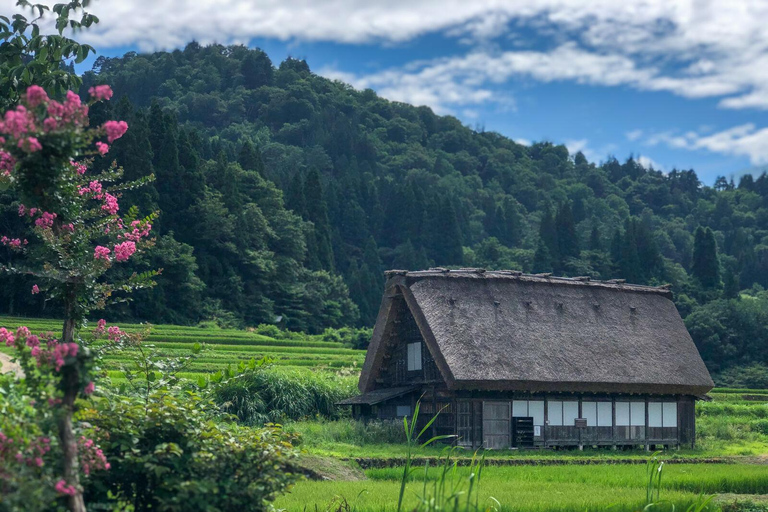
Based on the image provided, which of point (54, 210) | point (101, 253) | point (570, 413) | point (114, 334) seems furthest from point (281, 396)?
point (54, 210)

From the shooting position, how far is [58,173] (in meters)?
7.36

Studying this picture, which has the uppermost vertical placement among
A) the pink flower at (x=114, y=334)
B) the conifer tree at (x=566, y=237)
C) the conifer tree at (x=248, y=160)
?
the conifer tree at (x=248, y=160)

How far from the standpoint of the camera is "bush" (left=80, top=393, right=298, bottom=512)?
25.5 feet

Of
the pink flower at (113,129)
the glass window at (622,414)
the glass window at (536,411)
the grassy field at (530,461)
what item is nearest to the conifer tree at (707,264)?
the grassy field at (530,461)

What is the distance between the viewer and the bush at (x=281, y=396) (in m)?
26.7

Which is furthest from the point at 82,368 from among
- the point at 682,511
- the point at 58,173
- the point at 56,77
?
the point at 682,511

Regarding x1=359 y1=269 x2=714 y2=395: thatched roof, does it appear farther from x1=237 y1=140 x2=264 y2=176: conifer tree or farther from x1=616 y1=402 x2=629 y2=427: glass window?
x1=237 y1=140 x2=264 y2=176: conifer tree

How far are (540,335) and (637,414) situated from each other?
14.1 feet

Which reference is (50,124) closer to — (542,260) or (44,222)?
(44,222)

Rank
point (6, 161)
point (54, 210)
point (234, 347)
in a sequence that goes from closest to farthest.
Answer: point (6, 161) < point (54, 210) < point (234, 347)

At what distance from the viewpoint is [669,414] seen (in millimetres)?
30125

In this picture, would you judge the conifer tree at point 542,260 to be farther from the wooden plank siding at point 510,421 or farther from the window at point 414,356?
the window at point 414,356

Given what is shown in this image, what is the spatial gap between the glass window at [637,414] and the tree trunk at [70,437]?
2477cm

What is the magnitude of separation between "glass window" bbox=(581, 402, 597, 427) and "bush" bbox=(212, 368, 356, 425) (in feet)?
24.4
